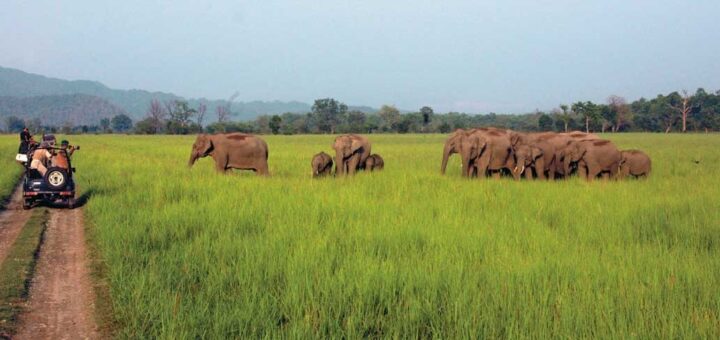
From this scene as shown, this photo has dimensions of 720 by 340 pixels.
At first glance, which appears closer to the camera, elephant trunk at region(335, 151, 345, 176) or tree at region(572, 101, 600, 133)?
elephant trunk at region(335, 151, 345, 176)

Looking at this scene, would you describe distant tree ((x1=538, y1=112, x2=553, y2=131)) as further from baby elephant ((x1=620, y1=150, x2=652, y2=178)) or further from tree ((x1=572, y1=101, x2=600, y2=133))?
baby elephant ((x1=620, y1=150, x2=652, y2=178))

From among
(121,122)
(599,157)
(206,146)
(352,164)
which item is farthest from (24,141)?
(121,122)

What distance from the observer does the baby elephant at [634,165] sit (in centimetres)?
1756

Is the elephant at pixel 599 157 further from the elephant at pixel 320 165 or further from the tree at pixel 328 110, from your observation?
the tree at pixel 328 110

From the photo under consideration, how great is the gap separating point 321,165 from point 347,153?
87cm

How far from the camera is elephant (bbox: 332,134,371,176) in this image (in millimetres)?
17203

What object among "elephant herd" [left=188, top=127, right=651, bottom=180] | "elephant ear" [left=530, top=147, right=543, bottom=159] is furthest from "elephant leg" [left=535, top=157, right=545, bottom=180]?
"elephant ear" [left=530, top=147, right=543, bottom=159]

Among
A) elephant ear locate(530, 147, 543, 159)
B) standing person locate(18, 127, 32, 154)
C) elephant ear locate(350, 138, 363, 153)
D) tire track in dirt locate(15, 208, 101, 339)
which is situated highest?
standing person locate(18, 127, 32, 154)

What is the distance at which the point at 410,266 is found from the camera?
5785 mm

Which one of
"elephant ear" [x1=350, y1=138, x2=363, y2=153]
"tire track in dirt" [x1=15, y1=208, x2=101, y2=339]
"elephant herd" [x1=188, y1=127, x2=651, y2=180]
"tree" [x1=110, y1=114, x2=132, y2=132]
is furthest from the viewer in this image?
"tree" [x1=110, y1=114, x2=132, y2=132]

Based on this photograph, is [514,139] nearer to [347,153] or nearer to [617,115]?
[347,153]

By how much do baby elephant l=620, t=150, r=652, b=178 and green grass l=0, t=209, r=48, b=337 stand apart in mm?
15789

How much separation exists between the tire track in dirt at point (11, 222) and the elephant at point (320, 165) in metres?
7.60

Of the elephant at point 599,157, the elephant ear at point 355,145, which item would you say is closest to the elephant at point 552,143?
the elephant at point 599,157
